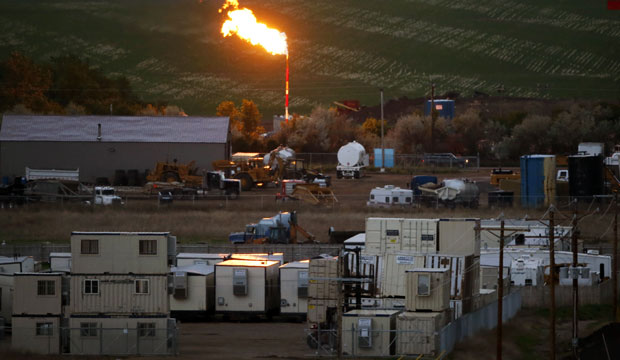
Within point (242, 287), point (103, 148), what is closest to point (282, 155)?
point (103, 148)

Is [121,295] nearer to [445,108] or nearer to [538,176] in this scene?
[538,176]

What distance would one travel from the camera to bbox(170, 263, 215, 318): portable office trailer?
118ft

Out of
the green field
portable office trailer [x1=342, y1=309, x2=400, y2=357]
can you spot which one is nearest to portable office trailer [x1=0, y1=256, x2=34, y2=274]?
portable office trailer [x1=342, y1=309, x2=400, y2=357]

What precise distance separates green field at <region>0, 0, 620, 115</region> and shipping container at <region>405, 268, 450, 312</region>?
126978mm

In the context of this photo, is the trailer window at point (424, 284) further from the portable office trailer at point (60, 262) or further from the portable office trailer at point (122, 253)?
the portable office trailer at point (60, 262)

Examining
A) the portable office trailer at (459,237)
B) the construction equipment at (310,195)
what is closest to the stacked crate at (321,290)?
the portable office trailer at (459,237)

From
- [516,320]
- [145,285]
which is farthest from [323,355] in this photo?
[516,320]

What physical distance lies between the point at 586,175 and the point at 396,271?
27954 mm

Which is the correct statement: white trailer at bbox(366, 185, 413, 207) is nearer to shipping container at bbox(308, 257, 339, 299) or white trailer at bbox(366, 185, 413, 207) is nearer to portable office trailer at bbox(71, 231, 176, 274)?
shipping container at bbox(308, 257, 339, 299)

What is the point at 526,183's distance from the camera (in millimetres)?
60750

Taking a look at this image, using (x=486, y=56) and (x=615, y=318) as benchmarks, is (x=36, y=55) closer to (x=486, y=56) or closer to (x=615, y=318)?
(x=486, y=56)

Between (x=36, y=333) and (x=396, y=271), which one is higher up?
(x=396, y=271)

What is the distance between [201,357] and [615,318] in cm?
1560

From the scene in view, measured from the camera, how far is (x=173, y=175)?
69062 mm
